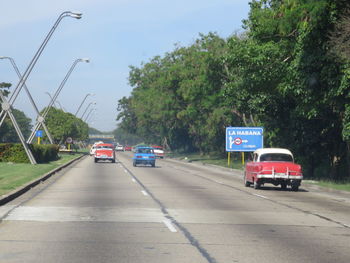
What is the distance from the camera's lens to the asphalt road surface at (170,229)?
962cm

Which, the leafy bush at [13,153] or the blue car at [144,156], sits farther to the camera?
the blue car at [144,156]

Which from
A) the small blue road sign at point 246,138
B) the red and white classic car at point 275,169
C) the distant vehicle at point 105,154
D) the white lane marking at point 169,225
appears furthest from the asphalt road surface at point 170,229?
the distant vehicle at point 105,154

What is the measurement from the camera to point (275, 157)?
27312mm

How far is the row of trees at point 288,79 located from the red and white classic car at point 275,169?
8.21 ft

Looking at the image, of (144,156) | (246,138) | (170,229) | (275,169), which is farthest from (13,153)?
(170,229)

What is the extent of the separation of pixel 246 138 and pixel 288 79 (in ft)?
70.5

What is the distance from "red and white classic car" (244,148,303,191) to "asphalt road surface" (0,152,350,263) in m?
4.89

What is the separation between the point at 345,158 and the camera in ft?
129

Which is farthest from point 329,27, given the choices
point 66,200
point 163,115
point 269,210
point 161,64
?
point 161,64

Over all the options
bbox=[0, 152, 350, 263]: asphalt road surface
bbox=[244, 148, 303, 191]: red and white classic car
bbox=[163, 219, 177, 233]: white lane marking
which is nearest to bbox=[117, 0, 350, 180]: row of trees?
bbox=[244, 148, 303, 191]: red and white classic car

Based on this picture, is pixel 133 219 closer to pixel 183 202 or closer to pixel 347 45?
pixel 183 202

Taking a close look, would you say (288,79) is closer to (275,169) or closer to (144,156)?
(275,169)

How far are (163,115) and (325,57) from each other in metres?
56.2

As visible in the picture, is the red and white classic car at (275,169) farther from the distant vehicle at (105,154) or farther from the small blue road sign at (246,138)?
the distant vehicle at (105,154)
